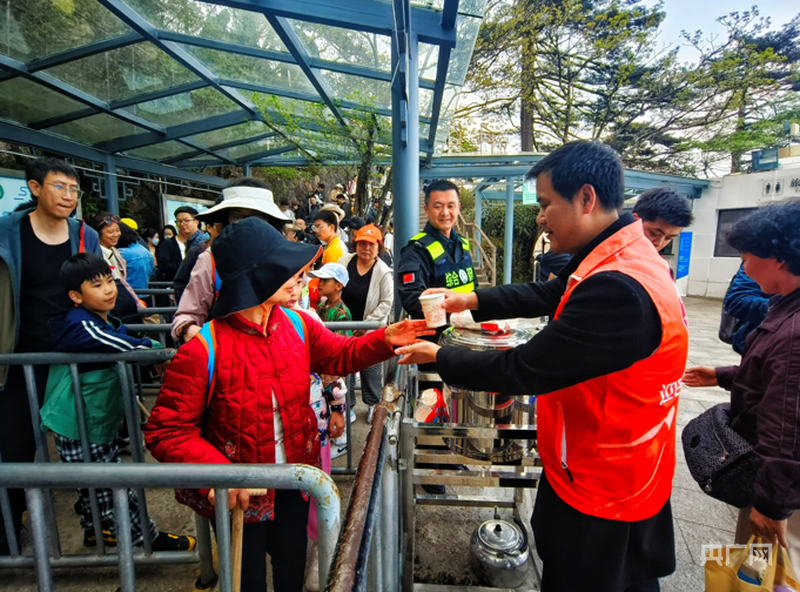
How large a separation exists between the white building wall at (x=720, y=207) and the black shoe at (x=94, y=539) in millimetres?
14850

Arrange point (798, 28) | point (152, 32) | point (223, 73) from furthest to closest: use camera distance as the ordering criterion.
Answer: point (798, 28) < point (223, 73) < point (152, 32)

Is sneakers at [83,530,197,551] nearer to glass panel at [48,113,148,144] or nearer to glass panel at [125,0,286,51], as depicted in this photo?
Result: glass panel at [125,0,286,51]

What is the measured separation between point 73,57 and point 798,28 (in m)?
20.7

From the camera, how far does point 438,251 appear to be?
9.89 ft

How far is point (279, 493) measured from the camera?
5.81 feet

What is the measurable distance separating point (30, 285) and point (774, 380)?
146 inches

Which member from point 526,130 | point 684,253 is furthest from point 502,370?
point 526,130

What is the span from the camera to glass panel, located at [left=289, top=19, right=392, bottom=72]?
4.59m

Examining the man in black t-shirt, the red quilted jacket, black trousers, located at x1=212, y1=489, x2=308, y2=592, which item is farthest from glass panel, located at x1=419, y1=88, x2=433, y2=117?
black trousers, located at x1=212, y1=489, x2=308, y2=592

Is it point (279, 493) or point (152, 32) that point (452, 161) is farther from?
point (279, 493)

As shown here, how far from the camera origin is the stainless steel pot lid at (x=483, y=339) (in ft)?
6.04

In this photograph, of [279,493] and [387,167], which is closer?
[279,493]

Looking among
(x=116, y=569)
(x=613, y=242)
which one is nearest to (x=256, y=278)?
(x=613, y=242)

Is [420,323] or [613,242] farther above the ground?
[613,242]
